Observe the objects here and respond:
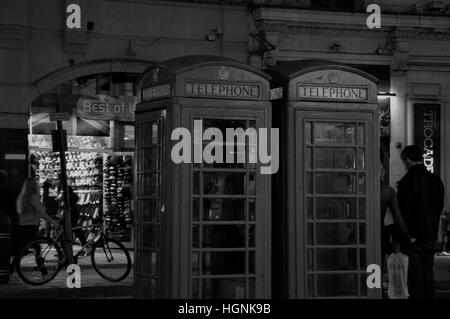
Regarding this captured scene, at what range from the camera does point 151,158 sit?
356 inches

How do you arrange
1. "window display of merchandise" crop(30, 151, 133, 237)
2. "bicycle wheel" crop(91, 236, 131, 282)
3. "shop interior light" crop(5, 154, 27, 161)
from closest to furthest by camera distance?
"bicycle wheel" crop(91, 236, 131, 282)
"shop interior light" crop(5, 154, 27, 161)
"window display of merchandise" crop(30, 151, 133, 237)

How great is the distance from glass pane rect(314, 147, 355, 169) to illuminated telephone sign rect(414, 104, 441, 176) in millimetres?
12759

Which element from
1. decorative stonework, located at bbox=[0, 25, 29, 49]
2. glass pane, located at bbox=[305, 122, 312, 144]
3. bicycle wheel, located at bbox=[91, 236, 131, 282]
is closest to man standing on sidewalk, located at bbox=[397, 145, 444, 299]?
glass pane, located at bbox=[305, 122, 312, 144]

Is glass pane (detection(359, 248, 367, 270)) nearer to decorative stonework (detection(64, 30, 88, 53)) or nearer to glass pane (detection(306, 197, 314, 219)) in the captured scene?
glass pane (detection(306, 197, 314, 219))

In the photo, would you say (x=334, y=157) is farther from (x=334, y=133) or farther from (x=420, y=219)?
(x=420, y=219)

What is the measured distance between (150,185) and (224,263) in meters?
1.07

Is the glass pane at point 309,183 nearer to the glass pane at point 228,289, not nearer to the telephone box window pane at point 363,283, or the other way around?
the telephone box window pane at point 363,283

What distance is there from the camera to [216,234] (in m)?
8.80

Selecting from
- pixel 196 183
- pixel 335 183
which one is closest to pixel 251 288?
pixel 196 183

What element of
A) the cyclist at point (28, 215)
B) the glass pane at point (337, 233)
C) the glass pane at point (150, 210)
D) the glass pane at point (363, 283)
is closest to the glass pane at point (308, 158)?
the glass pane at point (337, 233)

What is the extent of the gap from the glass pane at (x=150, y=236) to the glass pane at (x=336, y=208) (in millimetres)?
→ 1634

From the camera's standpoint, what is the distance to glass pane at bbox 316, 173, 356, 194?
360 inches

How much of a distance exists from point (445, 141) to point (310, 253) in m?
13.5
